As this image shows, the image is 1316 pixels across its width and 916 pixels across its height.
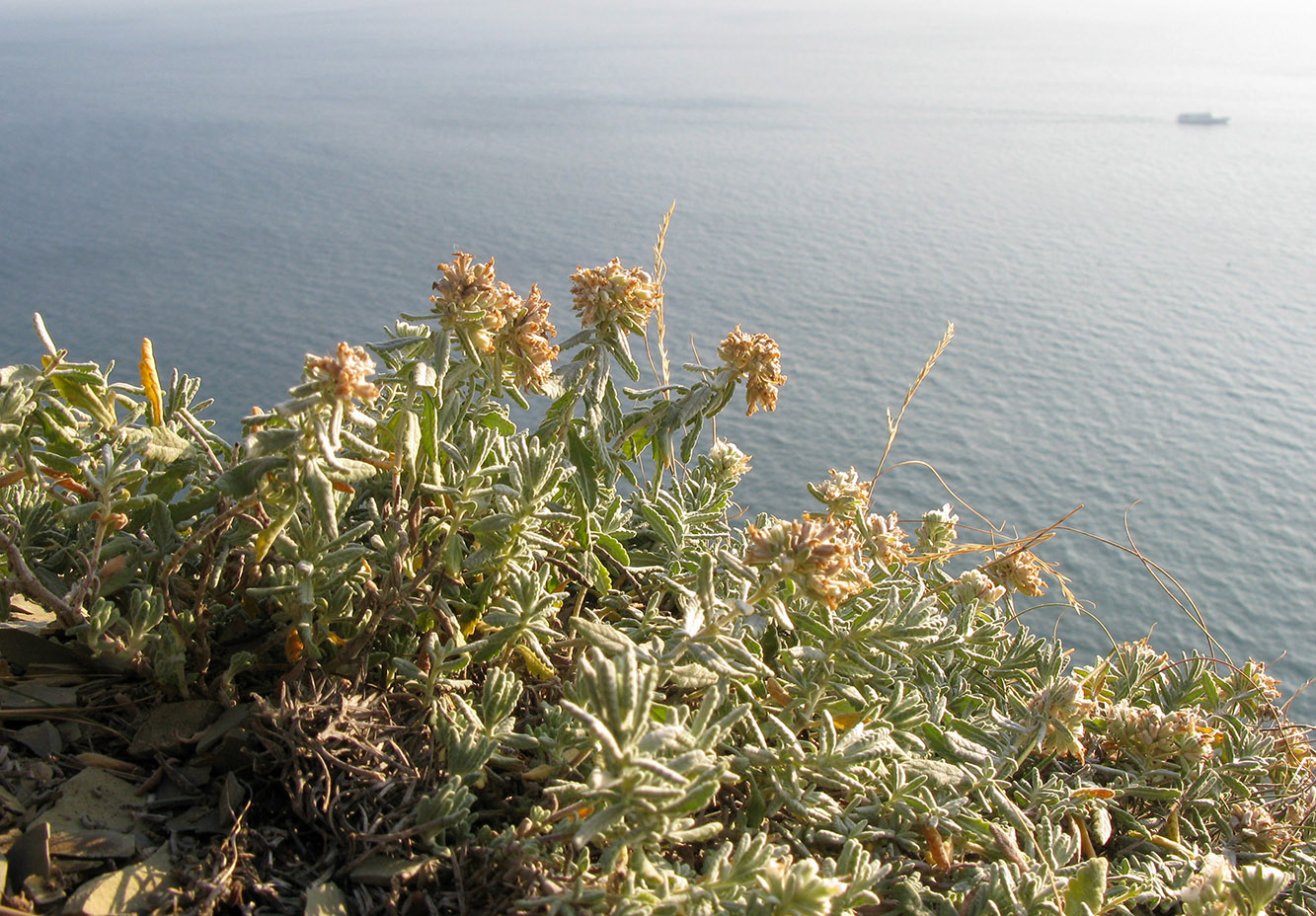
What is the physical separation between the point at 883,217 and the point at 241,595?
28.2ft

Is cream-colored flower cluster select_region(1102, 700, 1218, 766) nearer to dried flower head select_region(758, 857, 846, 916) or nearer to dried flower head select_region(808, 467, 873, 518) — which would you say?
dried flower head select_region(808, 467, 873, 518)

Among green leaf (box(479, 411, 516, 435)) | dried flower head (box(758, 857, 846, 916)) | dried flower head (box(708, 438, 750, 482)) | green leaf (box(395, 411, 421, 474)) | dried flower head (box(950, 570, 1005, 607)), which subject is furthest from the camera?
dried flower head (box(708, 438, 750, 482))

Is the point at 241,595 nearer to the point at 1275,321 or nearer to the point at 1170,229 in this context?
the point at 1275,321

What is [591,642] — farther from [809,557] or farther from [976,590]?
[976,590]

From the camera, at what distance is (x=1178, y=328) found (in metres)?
6.70

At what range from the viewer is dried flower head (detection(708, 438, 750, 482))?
6.00 ft

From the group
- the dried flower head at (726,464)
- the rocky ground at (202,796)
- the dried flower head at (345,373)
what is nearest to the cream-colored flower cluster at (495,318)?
the dried flower head at (345,373)

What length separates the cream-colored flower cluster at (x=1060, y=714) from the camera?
4.58 feet

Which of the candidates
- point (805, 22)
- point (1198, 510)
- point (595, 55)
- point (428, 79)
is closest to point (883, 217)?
point (1198, 510)

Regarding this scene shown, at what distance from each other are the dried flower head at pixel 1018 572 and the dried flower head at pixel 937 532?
11 cm

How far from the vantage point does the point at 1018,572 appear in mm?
1854

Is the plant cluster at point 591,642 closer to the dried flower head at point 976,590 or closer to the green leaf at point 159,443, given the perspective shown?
the green leaf at point 159,443

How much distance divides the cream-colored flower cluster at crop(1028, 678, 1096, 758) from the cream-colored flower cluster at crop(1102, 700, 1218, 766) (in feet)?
0.55

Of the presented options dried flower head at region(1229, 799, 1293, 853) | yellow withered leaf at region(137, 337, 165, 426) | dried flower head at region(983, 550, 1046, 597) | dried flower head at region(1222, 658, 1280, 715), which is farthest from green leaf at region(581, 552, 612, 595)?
dried flower head at region(1222, 658, 1280, 715)
